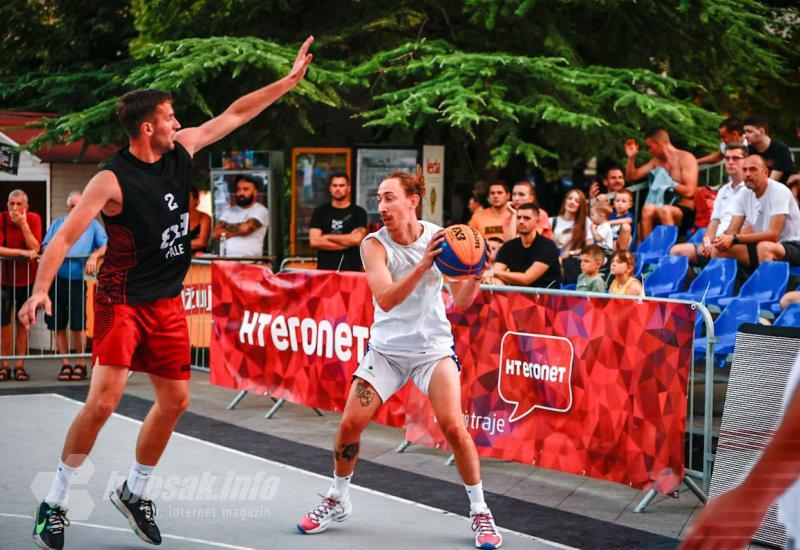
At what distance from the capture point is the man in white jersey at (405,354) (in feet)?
21.3

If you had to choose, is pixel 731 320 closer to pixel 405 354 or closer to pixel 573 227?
pixel 573 227

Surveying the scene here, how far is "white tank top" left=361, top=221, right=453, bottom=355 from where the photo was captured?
666 centimetres

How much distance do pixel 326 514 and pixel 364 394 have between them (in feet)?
2.45

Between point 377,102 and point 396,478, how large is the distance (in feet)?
30.6

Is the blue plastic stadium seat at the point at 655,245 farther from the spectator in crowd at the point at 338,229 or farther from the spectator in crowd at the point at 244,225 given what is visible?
the spectator in crowd at the point at 244,225

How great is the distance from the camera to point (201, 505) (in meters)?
7.21

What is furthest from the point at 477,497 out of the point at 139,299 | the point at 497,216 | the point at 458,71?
the point at 458,71

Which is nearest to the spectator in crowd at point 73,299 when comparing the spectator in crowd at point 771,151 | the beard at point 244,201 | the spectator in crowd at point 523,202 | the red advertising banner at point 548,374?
the beard at point 244,201

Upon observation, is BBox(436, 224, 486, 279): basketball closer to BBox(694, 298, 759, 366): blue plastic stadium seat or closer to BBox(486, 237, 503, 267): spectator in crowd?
BBox(694, 298, 759, 366): blue plastic stadium seat

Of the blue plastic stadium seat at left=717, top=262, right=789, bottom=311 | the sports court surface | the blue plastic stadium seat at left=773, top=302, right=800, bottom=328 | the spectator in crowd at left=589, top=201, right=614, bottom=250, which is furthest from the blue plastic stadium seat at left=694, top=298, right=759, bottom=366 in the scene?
the spectator in crowd at left=589, top=201, right=614, bottom=250

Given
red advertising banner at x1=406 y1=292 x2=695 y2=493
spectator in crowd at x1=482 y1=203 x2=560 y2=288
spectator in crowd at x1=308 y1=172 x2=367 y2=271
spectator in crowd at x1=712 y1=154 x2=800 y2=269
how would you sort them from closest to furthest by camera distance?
red advertising banner at x1=406 y1=292 x2=695 y2=493 < spectator in crowd at x1=482 y1=203 x2=560 y2=288 < spectator in crowd at x1=712 y1=154 x2=800 y2=269 < spectator in crowd at x1=308 y1=172 x2=367 y2=271

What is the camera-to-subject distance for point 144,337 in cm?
630

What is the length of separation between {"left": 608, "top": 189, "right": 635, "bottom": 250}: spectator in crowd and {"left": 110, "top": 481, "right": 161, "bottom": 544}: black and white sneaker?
7567 millimetres

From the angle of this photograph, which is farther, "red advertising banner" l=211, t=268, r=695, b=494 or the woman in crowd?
the woman in crowd
